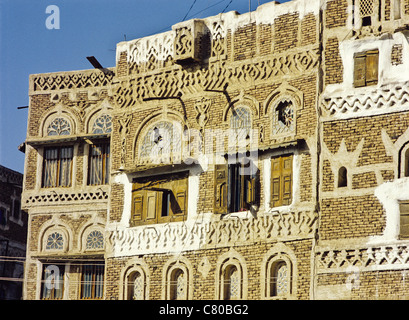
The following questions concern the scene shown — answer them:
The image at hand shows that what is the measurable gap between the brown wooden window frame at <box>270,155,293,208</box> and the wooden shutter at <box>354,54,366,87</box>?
7.30 feet

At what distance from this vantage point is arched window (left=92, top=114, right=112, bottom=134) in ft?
98.4

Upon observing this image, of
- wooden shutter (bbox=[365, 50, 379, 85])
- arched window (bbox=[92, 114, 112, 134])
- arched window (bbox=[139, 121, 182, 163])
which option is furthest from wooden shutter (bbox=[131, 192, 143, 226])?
wooden shutter (bbox=[365, 50, 379, 85])

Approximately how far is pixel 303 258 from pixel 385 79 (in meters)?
4.20

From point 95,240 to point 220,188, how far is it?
15.3 ft

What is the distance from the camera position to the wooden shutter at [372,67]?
24.8 m

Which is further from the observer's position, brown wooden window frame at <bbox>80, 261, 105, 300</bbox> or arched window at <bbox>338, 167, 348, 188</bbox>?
brown wooden window frame at <bbox>80, 261, 105, 300</bbox>

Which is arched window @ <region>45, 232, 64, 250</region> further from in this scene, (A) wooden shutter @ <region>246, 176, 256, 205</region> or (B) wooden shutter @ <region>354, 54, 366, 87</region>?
(B) wooden shutter @ <region>354, 54, 366, 87</region>

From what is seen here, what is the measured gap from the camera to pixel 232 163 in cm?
2647

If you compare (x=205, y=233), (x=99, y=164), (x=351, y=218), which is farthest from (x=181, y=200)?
(x=351, y=218)

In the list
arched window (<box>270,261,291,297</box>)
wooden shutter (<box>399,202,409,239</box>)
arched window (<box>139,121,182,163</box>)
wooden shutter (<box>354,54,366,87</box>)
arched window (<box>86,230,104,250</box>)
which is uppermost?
wooden shutter (<box>354,54,366,87</box>)

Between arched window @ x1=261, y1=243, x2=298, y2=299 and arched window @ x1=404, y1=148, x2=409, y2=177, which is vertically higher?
arched window @ x1=404, y1=148, x2=409, y2=177

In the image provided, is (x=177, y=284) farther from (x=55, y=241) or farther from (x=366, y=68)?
(x=366, y=68)

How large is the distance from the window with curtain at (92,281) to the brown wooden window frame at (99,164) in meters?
2.17

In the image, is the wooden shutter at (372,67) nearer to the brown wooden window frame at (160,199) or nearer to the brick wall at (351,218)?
the brick wall at (351,218)
